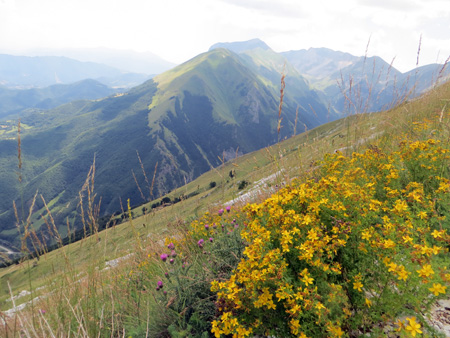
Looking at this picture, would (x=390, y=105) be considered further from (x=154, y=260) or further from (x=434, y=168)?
(x=154, y=260)

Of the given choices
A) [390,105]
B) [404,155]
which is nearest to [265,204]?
[404,155]

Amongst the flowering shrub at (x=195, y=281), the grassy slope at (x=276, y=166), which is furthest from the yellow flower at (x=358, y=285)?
the grassy slope at (x=276, y=166)

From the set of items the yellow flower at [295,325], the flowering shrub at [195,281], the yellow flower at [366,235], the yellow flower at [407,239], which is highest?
the yellow flower at [407,239]

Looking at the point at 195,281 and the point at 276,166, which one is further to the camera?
the point at 276,166

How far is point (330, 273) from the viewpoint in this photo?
104 inches

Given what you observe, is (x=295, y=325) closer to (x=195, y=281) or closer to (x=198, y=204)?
(x=195, y=281)

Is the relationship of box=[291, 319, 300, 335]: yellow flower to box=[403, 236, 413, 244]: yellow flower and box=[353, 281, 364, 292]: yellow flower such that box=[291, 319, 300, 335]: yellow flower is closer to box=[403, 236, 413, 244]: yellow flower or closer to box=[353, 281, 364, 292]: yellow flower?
box=[353, 281, 364, 292]: yellow flower

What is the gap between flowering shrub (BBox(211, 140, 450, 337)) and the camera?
2.34 meters

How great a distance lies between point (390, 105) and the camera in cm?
855

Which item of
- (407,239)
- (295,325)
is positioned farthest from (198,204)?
(407,239)

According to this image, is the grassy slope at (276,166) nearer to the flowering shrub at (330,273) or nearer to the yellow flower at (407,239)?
the flowering shrub at (330,273)

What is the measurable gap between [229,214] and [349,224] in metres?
2.46

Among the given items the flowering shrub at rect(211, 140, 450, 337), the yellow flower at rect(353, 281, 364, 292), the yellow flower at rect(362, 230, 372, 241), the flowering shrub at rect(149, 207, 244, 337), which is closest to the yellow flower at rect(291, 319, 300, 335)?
the flowering shrub at rect(211, 140, 450, 337)

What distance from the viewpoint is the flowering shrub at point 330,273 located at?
2344 millimetres
